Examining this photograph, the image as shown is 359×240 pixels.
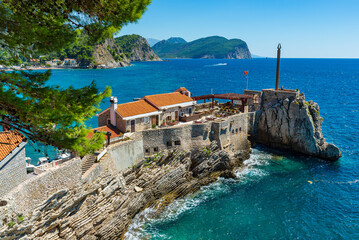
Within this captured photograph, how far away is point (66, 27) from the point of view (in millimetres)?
13812

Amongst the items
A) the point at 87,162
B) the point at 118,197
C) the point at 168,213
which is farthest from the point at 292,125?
the point at 87,162

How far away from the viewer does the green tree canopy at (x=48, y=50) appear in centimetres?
1230

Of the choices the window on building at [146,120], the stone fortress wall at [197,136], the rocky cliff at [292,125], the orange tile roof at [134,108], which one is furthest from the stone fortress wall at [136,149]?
the rocky cliff at [292,125]

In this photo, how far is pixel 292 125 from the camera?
4312 centimetres

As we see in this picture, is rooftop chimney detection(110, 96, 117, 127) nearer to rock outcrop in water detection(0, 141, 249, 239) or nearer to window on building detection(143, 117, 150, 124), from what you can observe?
window on building detection(143, 117, 150, 124)

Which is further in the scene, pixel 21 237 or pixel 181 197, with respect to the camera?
pixel 181 197

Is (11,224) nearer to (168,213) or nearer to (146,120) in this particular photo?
(168,213)

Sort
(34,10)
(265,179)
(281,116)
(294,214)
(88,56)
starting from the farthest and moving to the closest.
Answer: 1. (88,56)
2. (281,116)
3. (265,179)
4. (294,214)
5. (34,10)

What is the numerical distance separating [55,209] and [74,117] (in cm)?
1071

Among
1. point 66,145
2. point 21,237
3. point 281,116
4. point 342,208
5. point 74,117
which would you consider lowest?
point 342,208

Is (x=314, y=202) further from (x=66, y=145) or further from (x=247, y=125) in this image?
(x=66, y=145)

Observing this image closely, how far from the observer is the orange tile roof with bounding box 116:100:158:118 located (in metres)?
33.2

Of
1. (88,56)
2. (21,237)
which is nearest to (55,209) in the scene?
(21,237)

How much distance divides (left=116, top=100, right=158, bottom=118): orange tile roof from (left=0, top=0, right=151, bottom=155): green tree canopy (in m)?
17.8
